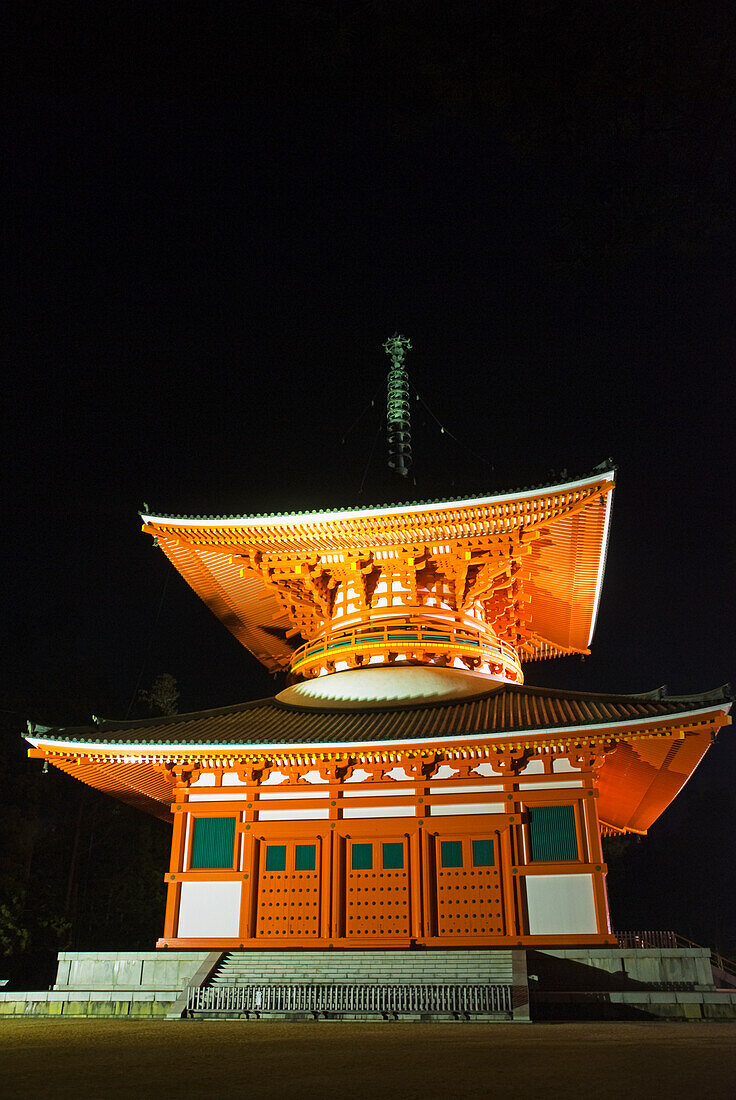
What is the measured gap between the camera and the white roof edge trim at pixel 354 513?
20.5 metres

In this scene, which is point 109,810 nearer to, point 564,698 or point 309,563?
point 309,563

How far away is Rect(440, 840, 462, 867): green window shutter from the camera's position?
1869 cm

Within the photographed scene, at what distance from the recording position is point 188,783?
20.5 meters

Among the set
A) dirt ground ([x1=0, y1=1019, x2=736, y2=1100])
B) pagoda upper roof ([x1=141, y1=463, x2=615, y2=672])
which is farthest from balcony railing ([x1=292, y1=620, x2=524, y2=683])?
dirt ground ([x1=0, y1=1019, x2=736, y2=1100])

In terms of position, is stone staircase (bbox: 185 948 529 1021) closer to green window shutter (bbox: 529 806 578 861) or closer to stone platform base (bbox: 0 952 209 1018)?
stone platform base (bbox: 0 952 209 1018)

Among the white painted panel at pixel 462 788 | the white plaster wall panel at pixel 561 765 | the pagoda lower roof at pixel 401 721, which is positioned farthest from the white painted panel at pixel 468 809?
the pagoda lower roof at pixel 401 721

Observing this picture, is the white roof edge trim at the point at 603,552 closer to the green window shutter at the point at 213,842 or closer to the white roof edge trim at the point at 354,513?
the white roof edge trim at the point at 354,513

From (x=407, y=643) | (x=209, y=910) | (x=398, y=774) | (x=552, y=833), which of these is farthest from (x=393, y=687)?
(x=209, y=910)

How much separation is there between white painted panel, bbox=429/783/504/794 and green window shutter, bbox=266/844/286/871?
11.9 ft

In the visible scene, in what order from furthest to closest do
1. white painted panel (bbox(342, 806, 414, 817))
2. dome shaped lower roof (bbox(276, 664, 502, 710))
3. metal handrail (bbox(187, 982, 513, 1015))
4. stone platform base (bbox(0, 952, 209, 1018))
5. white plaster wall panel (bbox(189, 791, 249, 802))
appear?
dome shaped lower roof (bbox(276, 664, 502, 710)) → white plaster wall panel (bbox(189, 791, 249, 802)) → white painted panel (bbox(342, 806, 414, 817)) → stone platform base (bbox(0, 952, 209, 1018)) → metal handrail (bbox(187, 982, 513, 1015))

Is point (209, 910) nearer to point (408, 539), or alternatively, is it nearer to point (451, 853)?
point (451, 853)

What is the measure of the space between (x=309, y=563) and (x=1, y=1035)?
13.3 metres

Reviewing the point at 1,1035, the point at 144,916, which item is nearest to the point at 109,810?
the point at 144,916

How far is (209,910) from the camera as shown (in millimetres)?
19266
